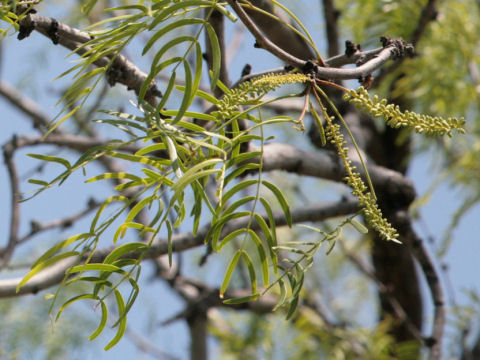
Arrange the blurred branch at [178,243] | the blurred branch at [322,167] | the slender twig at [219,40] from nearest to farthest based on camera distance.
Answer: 1. the slender twig at [219,40]
2. the blurred branch at [178,243]
3. the blurred branch at [322,167]

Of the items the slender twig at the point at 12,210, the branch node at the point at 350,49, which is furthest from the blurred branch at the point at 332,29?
the branch node at the point at 350,49

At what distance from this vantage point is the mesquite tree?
2.45 feet

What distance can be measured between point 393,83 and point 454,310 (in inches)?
38.0

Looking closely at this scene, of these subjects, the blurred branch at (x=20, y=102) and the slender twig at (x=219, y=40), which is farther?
the blurred branch at (x=20, y=102)

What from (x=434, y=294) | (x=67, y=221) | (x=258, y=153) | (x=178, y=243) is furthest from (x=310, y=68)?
(x=67, y=221)

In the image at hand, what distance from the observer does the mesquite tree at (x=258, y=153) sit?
748 mm

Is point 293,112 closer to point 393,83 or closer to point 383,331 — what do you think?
point 393,83

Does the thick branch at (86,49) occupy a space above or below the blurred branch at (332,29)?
below

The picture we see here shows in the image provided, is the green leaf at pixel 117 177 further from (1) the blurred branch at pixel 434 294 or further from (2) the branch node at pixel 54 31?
(1) the blurred branch at pixel 434 294

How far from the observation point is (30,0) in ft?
2.70

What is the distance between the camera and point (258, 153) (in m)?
0.84

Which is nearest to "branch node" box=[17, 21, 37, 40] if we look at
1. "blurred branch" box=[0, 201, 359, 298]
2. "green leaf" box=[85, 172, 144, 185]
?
"green leaf" box=[85, 172, 144, 185]

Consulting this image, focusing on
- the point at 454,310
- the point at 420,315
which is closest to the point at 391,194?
the point at 454,310

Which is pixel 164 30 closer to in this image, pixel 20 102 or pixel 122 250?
pixel 122 250
